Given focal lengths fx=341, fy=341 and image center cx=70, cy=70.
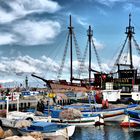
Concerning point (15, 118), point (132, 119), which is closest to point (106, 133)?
point (132, 119)

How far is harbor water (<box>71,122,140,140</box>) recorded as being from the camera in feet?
143

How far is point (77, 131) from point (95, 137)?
4601 millimetres

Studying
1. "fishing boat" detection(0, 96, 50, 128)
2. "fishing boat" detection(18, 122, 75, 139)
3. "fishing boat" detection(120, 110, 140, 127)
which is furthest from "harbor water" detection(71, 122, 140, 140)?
"fishing boat" detection(0, 96, 50, 128)

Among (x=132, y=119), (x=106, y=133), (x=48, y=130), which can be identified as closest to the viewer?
(x=48, y=130)

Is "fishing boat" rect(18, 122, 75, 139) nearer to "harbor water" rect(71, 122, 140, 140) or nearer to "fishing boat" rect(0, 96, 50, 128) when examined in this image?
"harbor water" rect(71, 122, 140, 140)

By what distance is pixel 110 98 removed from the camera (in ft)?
271

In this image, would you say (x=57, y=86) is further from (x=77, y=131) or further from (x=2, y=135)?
(x=2, y=135)

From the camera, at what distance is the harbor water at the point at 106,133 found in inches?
1712

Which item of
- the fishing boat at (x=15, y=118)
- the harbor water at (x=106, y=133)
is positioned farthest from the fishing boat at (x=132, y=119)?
the fishing boat at (x=15, y=118)

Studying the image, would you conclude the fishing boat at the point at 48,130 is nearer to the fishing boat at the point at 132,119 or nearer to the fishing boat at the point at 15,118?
the fishing boat at the point at 15,118

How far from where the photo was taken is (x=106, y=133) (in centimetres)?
4672

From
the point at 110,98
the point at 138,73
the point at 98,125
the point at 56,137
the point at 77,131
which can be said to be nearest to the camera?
the point at 56,137

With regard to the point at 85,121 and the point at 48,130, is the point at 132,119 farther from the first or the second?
the point at 48,130

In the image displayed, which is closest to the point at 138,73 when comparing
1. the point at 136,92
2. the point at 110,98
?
the point at 136,92
